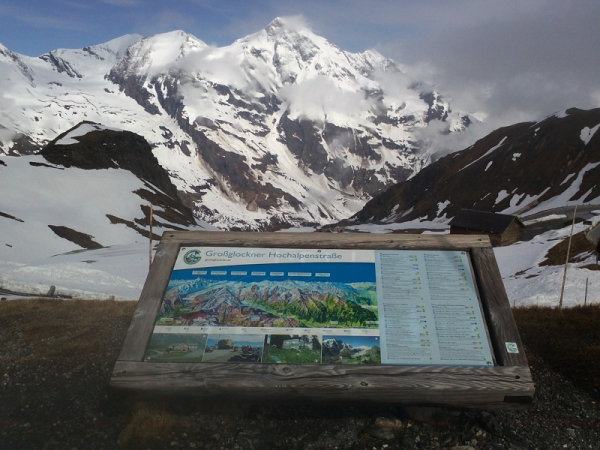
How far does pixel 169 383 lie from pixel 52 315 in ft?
26.9

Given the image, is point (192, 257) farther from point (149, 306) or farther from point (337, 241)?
point (337, 241)

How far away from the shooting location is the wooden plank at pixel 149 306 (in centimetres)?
781

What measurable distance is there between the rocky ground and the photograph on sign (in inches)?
37.8

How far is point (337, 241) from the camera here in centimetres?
896

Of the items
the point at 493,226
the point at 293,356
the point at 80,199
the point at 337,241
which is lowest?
the point at 293,356

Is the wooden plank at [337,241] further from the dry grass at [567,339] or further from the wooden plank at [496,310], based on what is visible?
the dry grass at [567,339]

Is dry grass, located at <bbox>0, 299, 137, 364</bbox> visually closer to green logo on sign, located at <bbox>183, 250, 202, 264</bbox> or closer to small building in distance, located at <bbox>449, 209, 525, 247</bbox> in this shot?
green logo on sign, located at <bbox>183, 250, 202, 264</bbox>

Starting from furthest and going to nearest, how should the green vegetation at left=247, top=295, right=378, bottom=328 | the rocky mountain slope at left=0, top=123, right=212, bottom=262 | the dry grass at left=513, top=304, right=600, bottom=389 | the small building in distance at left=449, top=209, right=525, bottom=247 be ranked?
the small building in distance at left=449, top=209, right=525, bottom=247, the rocky mountain slope at left=0, top=123, right=212, bottom=262, the dry grass at left=513, top=304, right=600, bottom=389, the green vegetation at left=247, top=295, right=378, bottom=328

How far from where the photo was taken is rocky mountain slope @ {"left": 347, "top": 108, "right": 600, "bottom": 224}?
12450 centimetres

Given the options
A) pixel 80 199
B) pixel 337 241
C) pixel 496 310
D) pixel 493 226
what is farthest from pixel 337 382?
pixel 80 199

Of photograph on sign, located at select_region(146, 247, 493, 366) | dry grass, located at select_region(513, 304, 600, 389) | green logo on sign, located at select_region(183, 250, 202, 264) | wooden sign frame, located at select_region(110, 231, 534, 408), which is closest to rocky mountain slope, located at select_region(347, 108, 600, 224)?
dry grass, located at select_region(513, 304, 600, 389)

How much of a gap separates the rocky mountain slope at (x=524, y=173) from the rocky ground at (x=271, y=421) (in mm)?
113285

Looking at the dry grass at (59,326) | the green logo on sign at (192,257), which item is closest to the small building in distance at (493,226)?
the dry grass at (59,326)

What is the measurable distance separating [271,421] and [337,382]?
135 cm
